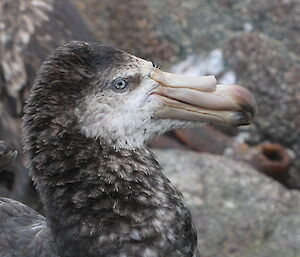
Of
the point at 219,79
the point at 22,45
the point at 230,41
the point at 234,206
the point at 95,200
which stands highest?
the point at 95,200

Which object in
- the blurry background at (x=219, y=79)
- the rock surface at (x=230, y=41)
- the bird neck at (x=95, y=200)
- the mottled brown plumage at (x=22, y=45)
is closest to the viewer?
the bird neck at (x=95, y=200)

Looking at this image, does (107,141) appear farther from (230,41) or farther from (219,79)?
(230,41)

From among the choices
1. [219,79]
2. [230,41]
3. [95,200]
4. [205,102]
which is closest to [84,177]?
[95,200]

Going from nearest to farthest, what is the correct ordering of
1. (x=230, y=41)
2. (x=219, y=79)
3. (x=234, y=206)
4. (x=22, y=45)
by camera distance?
1. (x=22, y=45)
2. (x=234, y=206)
3. (x=219, y=79)
4. (x=230, y=41)

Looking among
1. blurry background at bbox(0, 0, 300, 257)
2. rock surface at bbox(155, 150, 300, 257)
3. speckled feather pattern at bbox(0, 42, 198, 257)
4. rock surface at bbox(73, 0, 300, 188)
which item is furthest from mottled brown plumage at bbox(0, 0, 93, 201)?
speckled feather pattern at bbox(0, 42, 198, 257)

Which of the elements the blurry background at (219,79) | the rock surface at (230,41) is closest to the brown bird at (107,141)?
the blurry background at (219,79)

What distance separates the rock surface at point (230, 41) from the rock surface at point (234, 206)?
0.98m

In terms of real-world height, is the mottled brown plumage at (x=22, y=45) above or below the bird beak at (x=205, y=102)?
below

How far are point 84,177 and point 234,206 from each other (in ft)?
8.66

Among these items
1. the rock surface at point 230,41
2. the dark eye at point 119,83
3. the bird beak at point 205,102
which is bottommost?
the rock surface at point 230,41

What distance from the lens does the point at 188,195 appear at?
16.4ft

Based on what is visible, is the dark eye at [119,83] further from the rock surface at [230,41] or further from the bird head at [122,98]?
the rock surface at [230,41]

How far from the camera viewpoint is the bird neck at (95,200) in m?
2.44

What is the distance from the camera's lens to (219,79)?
20.8 feet
